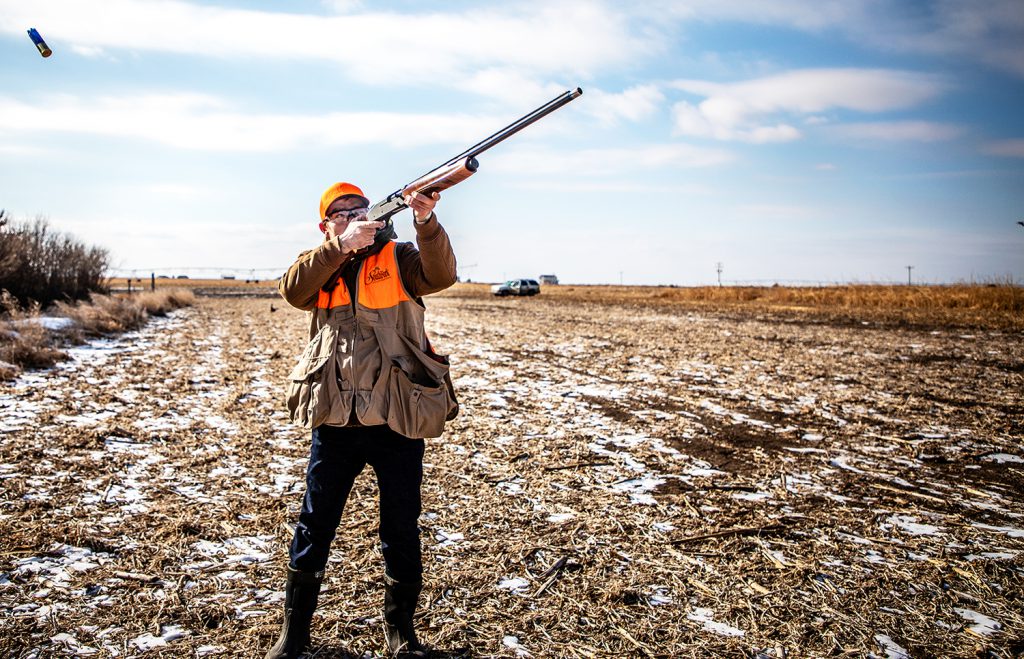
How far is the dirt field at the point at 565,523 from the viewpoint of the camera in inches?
134

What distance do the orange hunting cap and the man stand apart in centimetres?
24

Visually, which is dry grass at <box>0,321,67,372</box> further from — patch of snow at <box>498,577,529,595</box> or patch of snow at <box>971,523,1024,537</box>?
patch of snow at <box>971,523,1024,537</box>

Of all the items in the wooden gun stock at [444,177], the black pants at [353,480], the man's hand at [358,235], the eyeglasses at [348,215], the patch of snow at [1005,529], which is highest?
the wooden gun stock at [444,177]

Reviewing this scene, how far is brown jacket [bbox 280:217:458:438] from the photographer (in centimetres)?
299

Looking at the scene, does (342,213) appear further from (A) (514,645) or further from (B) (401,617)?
(A) (514,645)

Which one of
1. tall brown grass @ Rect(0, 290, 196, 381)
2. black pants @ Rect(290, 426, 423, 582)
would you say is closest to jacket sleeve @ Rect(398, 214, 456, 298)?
black pants @ Rect(290, 426, 423, 582)

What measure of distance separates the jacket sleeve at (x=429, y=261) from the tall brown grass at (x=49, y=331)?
30.0ft

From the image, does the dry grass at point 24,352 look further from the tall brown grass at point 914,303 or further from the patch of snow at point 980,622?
the tall brown grass at point 914,303

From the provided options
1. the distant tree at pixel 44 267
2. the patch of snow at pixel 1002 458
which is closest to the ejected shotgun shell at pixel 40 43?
the patch of snow at pixel 1002 458

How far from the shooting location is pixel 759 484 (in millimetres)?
5770

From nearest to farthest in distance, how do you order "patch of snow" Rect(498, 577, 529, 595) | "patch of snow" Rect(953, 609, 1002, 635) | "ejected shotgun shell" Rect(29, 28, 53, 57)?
"patch of snow" Rect(953, 609, 1002, 635)
"patch of snow" Rect(498, 577, 529, 595)
"ejected shotgun shell" Rect(29, 28, 53, 57)

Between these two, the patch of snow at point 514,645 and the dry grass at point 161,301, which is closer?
the patch of snow at point 514,645

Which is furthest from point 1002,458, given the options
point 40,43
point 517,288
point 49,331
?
point 517,288

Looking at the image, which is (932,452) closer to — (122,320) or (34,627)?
(34,627)
